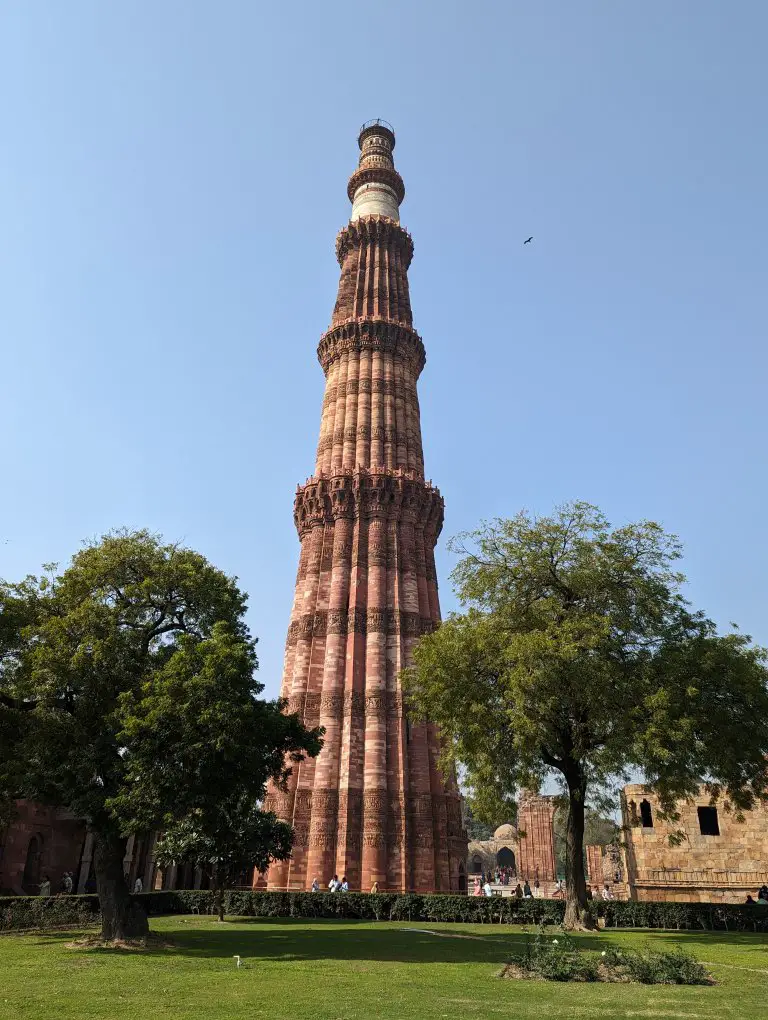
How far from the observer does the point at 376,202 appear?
57.7m

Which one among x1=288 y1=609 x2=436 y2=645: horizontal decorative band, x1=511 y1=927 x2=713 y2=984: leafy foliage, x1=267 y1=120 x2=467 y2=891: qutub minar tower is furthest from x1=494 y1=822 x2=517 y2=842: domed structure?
x1=511 y1=927 x2=713 y2=984: leafy foliage

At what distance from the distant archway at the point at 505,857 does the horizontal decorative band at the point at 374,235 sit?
6034 centimetres

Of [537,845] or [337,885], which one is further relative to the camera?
[537,845]

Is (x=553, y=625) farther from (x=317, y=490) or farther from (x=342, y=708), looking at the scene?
(x=317, y=490)

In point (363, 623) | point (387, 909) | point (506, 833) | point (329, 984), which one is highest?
point (363, 623)

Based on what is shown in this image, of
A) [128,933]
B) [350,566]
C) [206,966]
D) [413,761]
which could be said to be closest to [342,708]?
[413,761]

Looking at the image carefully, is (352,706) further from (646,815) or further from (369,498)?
(646,815)

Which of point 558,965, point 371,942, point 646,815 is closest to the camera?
point 558,965

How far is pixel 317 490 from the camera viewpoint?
45.5m

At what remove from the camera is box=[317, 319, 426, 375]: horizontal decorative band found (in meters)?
50.7

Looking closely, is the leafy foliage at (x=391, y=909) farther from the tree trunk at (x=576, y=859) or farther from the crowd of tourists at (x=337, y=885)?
the tree trunk at (x=576, y=859)

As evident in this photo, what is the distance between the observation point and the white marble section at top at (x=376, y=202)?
188ft

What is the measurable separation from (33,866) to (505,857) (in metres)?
57.9

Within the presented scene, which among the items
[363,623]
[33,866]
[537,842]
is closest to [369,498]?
[363,623]
